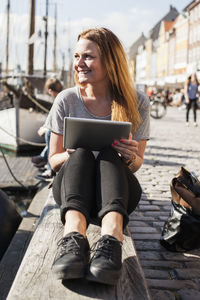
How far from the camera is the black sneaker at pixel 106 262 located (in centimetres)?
196

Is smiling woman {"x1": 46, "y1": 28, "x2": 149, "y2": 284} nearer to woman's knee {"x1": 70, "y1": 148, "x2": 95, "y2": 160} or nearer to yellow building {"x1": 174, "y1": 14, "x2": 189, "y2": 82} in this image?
woman's knee {"x1": 70, "y1": 148, "x2": 95, "y2": 160}

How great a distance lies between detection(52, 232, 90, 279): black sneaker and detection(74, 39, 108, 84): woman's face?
1.26 metres

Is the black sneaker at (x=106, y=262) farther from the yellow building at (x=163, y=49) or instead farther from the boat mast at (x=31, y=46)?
the yellow building at (x=163, y=49)

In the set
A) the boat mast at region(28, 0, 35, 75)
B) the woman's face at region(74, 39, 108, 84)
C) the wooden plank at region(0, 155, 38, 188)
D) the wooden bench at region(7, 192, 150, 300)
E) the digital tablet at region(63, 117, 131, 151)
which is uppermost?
the boat mast at region(28, 0, 35, 75)

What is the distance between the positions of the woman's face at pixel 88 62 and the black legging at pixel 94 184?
650mm

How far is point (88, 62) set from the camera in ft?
10.0

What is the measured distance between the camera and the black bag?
2926 millimetres

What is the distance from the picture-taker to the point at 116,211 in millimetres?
2344

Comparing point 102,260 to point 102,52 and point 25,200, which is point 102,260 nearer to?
point 102,52

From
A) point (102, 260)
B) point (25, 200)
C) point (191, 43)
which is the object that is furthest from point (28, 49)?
point (191, 43)

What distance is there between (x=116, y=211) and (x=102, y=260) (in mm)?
353

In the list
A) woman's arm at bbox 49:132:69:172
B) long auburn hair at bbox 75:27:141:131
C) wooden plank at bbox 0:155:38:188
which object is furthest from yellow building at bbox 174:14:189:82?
woman's arm at bbox 49:132:69:172

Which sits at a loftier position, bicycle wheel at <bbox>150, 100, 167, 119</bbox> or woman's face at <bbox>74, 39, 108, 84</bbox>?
woman's face at <bbox>74, 39, 108, 84</bbox>

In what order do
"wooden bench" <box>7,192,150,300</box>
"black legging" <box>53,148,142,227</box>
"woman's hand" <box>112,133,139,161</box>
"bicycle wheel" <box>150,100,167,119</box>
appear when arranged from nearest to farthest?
"wooden bench" <box>7,192,150,300</box>, "black legging" <box>53,148,142,227</box>, "woman's hand" <box>112,133,139,161</box>, "bicycle wheel" <box>150,100,167,119</box>
